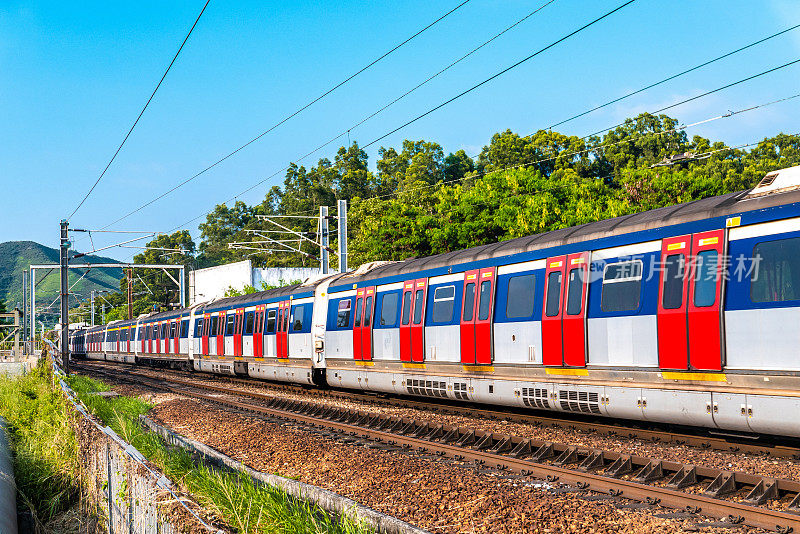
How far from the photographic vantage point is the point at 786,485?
757cm

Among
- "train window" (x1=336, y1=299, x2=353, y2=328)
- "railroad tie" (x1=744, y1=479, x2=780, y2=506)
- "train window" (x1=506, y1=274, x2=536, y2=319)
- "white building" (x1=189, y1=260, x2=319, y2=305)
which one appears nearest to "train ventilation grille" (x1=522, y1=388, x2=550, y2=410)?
"train window" (x1=506, y1=274, x2=536, y2=319)

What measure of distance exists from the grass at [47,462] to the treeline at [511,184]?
17.4m

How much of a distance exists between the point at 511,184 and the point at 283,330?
34.1 meters

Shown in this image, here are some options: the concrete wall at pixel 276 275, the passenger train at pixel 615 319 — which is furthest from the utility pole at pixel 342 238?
the concrete wall at pixel 276 275

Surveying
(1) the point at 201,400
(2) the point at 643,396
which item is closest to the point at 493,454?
(2) the point at 643,396

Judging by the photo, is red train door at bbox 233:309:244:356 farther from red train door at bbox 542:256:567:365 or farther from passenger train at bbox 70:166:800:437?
red train door at bbox 542:256:567:365

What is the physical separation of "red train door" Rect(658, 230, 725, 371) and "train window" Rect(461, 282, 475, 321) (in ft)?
16.1

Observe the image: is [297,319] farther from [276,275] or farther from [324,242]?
[276,275]

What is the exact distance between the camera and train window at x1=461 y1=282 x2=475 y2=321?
15196 millimetres

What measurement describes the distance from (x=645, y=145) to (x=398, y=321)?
6159 cm

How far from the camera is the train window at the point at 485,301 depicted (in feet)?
48.1

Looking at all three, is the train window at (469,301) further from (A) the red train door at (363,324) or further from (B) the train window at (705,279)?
(B) the train window at (705,279)

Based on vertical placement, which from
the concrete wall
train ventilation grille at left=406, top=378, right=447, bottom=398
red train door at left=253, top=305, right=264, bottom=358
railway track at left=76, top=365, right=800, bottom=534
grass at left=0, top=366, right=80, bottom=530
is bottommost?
grass at left=0, top=366, right=80, bottom=530

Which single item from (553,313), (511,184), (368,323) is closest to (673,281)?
(553,313)
